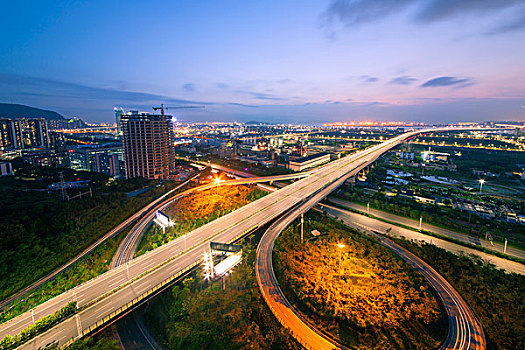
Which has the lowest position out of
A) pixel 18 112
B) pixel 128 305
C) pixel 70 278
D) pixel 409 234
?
pixel 70 278

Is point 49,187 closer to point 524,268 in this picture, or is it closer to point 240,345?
point 240,345

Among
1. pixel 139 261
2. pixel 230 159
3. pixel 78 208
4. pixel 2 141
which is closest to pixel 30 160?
pixel 2 141

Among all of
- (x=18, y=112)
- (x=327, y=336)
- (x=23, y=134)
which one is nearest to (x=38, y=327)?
(x=327, y=336)

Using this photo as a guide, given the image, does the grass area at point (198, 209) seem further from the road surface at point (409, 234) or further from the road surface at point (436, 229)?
the road surface at point (436, 229)

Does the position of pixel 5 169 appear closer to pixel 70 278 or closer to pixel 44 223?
pixel 44 223

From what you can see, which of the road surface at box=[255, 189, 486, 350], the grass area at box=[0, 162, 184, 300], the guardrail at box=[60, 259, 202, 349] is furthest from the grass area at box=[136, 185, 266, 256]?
the road surface at box=[255, 189, 486, 350]

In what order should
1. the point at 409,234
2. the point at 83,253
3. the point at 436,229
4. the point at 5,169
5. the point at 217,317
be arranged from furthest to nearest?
the point at 5,169
the point at 436,229
the point at 409,234
the point at 83,253
the point at 217,317

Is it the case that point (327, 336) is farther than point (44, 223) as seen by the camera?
No
